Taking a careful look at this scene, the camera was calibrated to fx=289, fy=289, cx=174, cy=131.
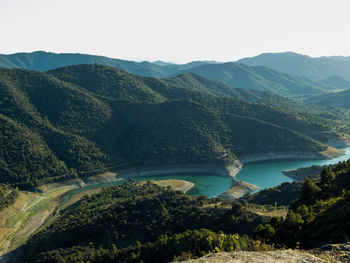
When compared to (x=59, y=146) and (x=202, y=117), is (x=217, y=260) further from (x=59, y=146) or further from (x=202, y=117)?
(x=202, y=117)

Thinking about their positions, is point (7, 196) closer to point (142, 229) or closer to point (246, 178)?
point (142, 229)

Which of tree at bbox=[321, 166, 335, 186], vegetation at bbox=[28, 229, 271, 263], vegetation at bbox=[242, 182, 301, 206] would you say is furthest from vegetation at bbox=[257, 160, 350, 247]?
vegetation at bbox=[242, 182, 301, 206]

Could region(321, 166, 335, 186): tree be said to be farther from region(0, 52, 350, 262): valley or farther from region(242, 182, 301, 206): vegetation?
region(242, 182, 301, 206): vegetation

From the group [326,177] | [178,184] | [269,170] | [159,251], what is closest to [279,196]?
[326,177]

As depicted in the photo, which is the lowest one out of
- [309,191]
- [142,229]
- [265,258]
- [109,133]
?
[142,229]

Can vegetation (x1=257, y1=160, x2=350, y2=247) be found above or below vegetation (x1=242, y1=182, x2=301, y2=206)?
above

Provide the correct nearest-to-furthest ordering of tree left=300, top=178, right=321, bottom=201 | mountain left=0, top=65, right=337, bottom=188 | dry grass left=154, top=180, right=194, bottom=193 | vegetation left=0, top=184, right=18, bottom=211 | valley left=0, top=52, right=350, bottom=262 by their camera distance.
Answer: tree left=300, top=178, right=321, bottom=201
valley left=0, top=52, right=350, bottom=262
vegetation left=0, top=184, right=18, bottom=211
dry grass left=154, top=180, right=194, bottom=193
mountain left=0, top=65, right=337, bottom=188

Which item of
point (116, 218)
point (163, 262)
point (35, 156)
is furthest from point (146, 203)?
point (35, 156)
